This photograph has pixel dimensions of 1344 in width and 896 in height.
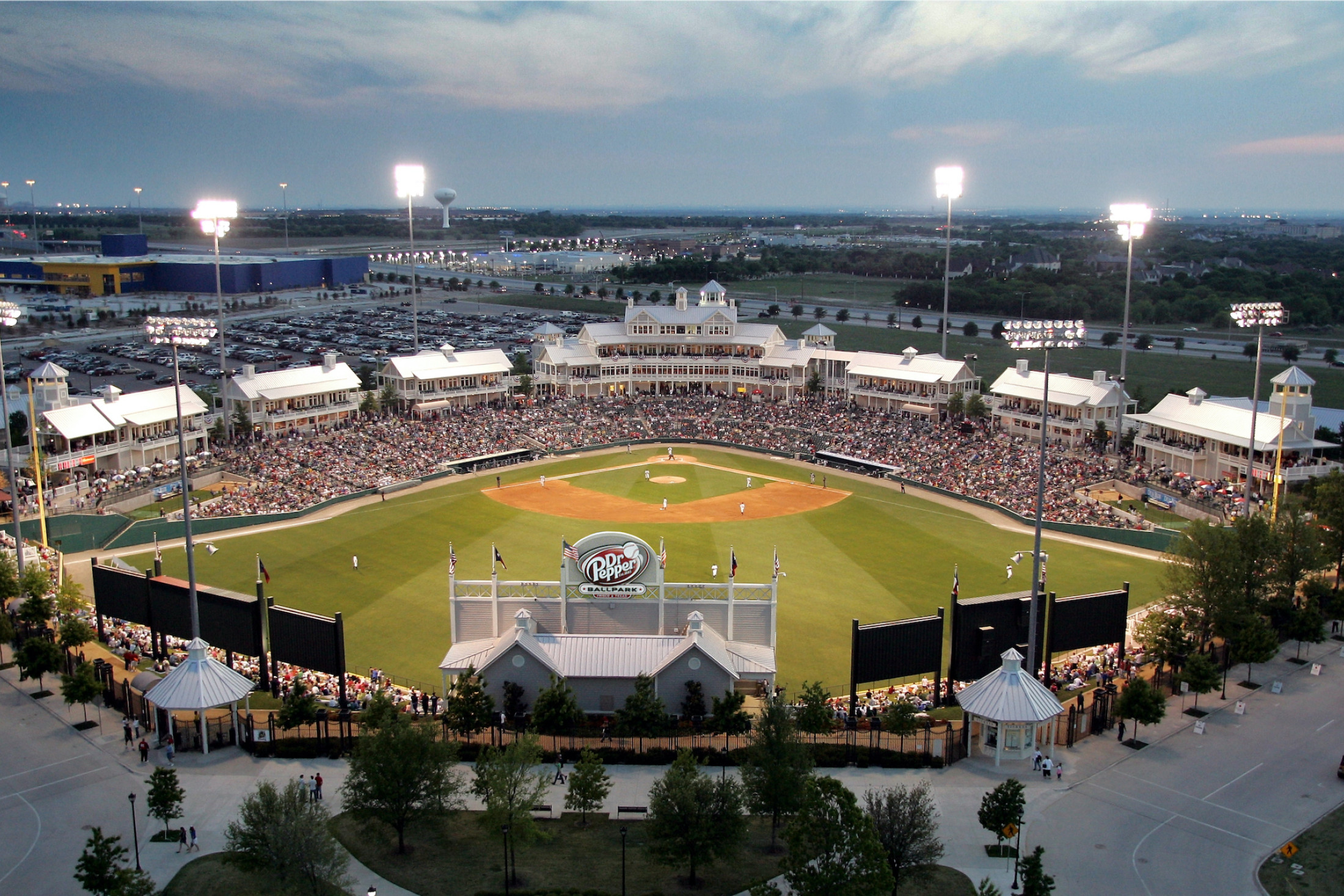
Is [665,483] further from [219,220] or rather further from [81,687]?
[81,687]

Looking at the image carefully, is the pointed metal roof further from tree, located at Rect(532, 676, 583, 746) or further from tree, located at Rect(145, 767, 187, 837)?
tree, located at Rect(532, 676, 583, 746)

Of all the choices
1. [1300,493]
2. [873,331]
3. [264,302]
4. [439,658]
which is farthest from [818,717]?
[264,302]

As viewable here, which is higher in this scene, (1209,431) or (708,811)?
(1209,431)

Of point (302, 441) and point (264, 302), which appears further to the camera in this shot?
point (264, 302)

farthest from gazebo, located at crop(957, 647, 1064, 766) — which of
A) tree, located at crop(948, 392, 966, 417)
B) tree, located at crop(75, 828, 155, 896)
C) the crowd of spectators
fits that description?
tree, located at crop(948, 392, 966, 417)

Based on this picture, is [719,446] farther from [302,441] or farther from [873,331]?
[873,331]

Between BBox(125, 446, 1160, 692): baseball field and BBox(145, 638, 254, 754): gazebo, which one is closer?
BBox(145, 638, 254, 754): gazebo
